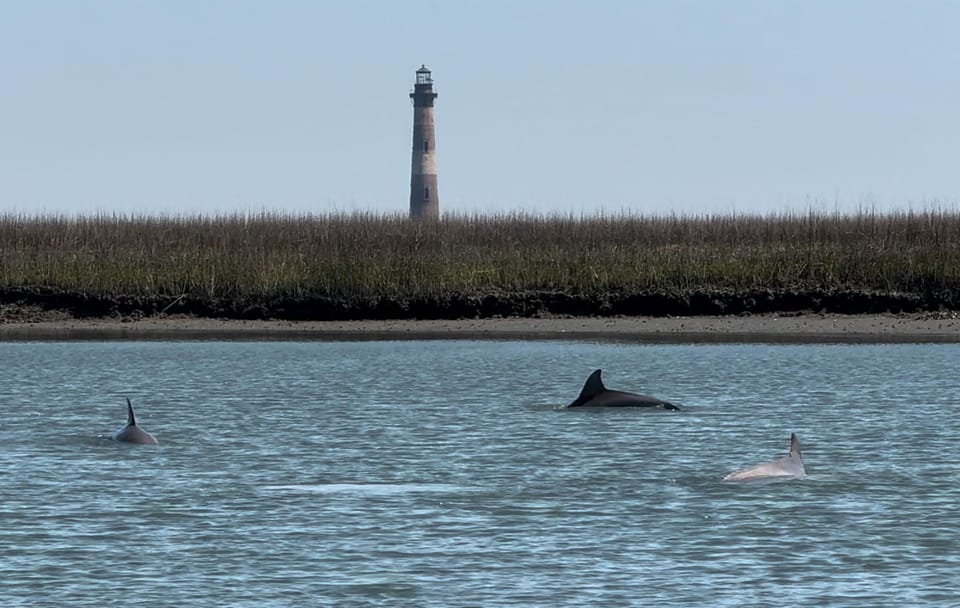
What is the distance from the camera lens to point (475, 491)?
17.7 metres

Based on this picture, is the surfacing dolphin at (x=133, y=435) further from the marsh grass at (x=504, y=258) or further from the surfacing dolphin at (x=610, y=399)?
the marsh grass at (x=504, y=258)

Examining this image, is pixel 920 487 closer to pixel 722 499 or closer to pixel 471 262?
pixel 722 499

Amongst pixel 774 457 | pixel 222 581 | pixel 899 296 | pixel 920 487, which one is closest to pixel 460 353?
pixel 899 296

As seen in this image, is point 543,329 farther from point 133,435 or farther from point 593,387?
point 133,435

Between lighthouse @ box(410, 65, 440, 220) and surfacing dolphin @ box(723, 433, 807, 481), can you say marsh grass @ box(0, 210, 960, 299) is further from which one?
lighthouse @ box(410, 65, 440, 220)

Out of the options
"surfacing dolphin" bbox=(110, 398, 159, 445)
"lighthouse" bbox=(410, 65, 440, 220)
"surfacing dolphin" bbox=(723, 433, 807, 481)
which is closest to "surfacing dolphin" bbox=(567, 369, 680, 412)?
"surfacing dolphin" bbox=(723, 433, 807, 481)

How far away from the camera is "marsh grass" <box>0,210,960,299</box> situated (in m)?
41.0

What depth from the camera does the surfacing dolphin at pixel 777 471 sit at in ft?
58.5

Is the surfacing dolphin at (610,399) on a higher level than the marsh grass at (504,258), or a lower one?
lower

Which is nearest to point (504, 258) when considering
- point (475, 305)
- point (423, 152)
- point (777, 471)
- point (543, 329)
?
point (475, 305)

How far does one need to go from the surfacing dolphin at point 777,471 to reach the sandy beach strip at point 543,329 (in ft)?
63.1

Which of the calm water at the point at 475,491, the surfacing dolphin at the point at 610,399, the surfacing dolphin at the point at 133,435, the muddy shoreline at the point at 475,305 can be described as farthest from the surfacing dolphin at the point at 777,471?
the muddy shoreline at the point at 475,305

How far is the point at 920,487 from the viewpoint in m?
→ 17.8

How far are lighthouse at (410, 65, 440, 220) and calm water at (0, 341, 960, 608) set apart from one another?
4851 centimetres
